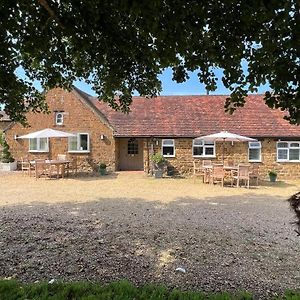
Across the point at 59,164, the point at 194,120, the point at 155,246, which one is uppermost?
the point at 194,120

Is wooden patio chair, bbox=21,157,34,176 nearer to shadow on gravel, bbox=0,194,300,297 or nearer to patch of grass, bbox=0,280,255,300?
shadow on gravel, bbox=0,194,300,297

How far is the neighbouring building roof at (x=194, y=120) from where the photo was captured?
66.5 ft

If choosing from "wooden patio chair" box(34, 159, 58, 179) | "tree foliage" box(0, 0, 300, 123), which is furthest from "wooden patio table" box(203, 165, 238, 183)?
"tree foliage" box(0, 0, 300, 123)

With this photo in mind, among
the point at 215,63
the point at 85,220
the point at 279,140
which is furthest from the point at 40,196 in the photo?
the point at 279,140

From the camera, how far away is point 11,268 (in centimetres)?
489

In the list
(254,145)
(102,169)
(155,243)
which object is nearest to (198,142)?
(254,145)

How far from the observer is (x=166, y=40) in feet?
13.8

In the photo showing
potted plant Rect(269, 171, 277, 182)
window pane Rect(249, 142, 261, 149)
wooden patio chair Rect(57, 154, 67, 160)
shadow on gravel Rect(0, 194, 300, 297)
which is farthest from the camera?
wooden patio chair Rect(57, 154, 67, 160)

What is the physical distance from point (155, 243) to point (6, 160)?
18.6 m

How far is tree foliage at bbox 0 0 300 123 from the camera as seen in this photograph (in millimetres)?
3637

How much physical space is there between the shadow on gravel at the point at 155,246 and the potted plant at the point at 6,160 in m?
13.1

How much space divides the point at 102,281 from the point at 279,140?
17710mm

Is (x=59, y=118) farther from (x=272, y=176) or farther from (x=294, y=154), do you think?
(x=294, y=154)

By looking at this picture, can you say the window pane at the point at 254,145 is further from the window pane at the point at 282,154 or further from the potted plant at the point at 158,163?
the potted plant at the point at 158,163
